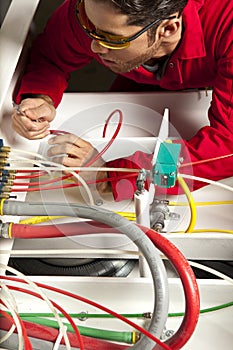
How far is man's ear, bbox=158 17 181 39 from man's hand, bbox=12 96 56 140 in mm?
314

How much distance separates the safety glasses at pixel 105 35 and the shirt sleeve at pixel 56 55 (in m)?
0.19

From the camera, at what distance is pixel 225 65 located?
1245 millimetres

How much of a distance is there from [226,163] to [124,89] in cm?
55

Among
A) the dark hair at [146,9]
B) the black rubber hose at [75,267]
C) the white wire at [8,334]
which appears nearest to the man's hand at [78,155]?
the black rubber hose at [75,267]

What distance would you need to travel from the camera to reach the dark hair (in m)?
1.05

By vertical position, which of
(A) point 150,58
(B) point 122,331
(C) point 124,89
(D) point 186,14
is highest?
(D) point 186,14

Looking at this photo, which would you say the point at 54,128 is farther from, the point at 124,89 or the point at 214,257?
the point at 214,257

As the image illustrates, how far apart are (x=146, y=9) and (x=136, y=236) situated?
460 mm

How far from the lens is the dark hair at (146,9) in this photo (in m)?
1.05

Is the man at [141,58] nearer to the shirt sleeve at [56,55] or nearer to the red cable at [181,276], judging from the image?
the shirt sleeve at [56,55]

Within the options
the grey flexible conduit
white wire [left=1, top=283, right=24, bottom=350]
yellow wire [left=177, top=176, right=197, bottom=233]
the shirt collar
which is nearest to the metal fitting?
yellow wire [left=177, top=176, right=197, bottom=233]

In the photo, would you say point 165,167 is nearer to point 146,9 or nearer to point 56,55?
point 146,9

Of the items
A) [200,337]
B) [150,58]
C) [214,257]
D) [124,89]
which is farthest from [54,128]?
[200,337]

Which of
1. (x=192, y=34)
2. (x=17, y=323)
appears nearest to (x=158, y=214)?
(x=17, y=323)
